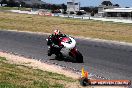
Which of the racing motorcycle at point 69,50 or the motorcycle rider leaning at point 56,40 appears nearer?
the racing motorcycle at point 69,50

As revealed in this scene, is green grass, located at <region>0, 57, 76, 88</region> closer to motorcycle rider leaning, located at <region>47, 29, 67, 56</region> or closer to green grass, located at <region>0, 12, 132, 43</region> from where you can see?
motorcycle rider leaning, located at <region>47, 29, 67, 56</region>

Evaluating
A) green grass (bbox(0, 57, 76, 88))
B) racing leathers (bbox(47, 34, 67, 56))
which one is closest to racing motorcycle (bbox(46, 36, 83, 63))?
racing leathers (bbox(47, 34, 67, 56))

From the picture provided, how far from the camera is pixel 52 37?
59.3ft

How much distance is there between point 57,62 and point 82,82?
6598mm

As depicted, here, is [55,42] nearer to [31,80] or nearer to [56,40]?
[56,40]

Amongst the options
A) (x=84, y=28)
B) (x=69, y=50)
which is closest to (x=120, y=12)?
(x=84, y=28)

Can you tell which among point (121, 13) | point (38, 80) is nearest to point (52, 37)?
point (38, 80)

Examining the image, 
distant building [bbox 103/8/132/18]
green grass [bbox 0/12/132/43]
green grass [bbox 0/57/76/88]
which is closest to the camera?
green grass [bbox 0/57/76/88]

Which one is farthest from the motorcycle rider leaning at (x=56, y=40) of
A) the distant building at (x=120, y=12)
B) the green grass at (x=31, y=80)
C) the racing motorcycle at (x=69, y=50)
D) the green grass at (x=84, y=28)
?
the distant building at (x=120, y=12)

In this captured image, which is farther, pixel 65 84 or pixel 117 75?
pixel 117 75

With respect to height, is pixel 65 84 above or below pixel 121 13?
above

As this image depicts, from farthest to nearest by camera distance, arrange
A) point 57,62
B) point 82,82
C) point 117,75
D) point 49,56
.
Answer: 1. point 49,56
2. point 57,62
3. point 117,75
4. point 82,82

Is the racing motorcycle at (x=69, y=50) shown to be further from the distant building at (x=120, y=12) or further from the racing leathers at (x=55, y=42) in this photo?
the distant building at (x=120, y=12)

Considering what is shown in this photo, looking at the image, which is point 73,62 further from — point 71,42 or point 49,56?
point 49,56
